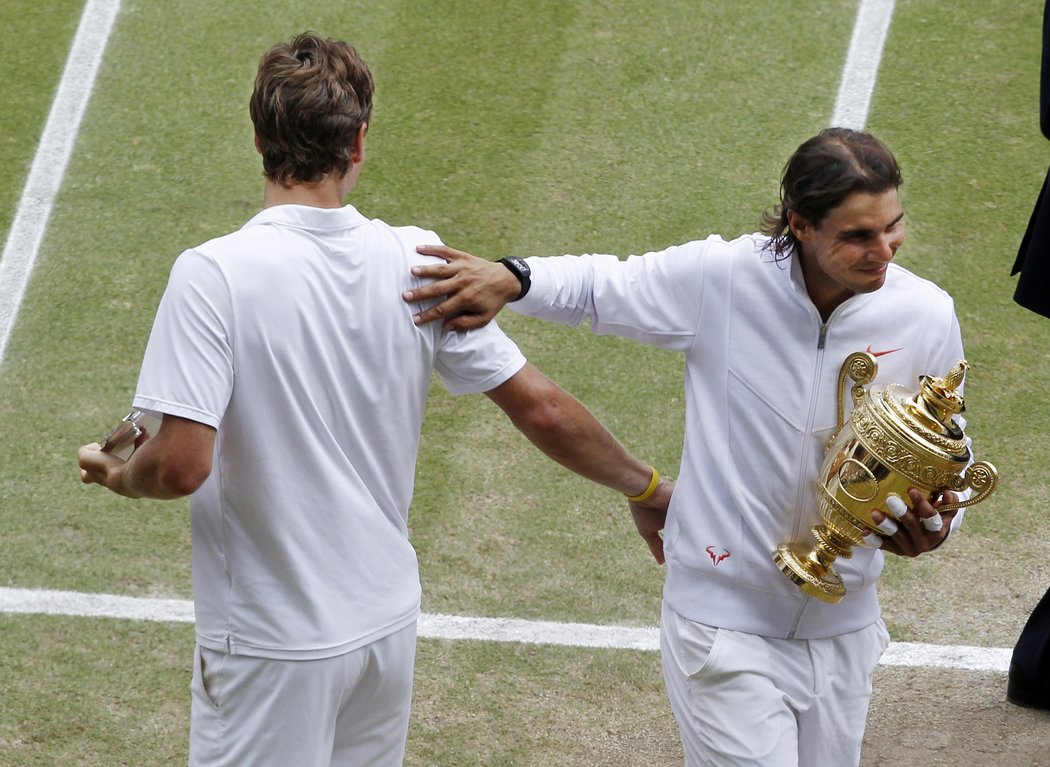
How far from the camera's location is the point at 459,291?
126 inches

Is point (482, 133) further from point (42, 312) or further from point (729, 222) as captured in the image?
point (42, 312)

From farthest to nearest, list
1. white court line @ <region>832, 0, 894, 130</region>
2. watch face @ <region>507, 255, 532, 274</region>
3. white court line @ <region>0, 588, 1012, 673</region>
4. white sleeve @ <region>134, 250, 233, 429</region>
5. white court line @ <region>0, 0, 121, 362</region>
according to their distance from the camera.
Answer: white court line @ <region>832, 0, 894, 130</region> → white court line @ <region>0, 0, 121, 362</region> → white court line @ <region>0, 588, 1012, 673</region> → watch face @ <region>507, 255, 532, 274</region> → white sleeve @ <region>134, 250, 233, 429</region>

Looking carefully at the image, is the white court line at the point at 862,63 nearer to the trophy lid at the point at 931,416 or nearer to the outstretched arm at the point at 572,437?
the outstretched arm at the point at 572,437

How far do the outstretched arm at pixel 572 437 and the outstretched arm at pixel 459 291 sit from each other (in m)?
0.16

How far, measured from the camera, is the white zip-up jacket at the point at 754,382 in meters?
3.40

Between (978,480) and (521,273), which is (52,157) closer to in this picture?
(521,273)

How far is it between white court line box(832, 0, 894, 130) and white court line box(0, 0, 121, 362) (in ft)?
11.3

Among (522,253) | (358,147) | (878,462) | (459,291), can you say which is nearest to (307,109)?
(358,147)

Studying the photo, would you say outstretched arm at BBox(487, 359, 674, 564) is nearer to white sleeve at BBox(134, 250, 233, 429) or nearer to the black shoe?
white sleeve at BBox(134, 250, 233, 429)

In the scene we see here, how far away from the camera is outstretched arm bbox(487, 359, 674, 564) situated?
131 inches

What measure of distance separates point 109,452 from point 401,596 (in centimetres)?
66

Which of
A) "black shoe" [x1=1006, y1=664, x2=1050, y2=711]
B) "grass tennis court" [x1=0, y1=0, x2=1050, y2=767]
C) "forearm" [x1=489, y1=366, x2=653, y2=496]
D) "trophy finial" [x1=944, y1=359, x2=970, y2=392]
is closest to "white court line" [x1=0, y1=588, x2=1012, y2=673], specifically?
"grass tennis court" [x1=0, y1=0, x2=1050, y2=767]

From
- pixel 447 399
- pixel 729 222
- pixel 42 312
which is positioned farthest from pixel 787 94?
pixel 42 312

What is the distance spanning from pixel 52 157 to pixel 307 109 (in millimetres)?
4267
